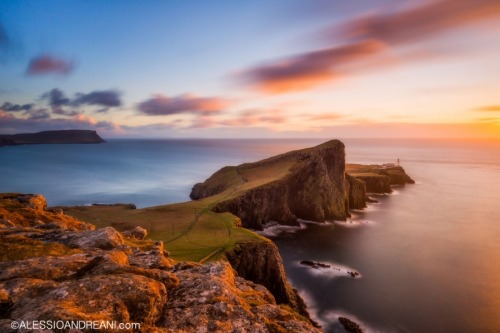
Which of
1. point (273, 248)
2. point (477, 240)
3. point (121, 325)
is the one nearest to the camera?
point (121, 325)

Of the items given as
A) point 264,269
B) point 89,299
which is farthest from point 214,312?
point 264,269

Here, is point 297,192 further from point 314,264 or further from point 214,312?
point 214,312

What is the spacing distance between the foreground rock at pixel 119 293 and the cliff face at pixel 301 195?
192 ft

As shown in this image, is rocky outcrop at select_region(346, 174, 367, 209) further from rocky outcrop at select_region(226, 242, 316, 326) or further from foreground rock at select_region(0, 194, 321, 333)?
foreground rock at select_region(0, 194, 321, 333)

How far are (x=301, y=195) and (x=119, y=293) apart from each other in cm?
8610

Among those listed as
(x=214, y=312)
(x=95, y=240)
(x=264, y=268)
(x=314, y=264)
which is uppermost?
(x=95, y=240)

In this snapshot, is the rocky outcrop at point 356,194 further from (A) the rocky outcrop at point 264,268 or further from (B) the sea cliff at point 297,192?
(A) the rocky outcrop at point 264,268

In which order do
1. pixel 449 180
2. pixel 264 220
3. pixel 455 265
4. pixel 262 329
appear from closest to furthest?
pixel 262 329 → pixel 455 265 → pixel 264 220 → pixel 449 180

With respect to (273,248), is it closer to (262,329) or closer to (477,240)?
(262,329)

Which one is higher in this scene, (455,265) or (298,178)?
(298,178)

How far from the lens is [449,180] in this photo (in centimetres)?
18150

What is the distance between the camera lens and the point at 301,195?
94.8m

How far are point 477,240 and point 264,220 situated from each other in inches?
2147

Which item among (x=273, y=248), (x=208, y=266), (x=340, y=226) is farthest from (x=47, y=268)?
(x=340, y=226)
